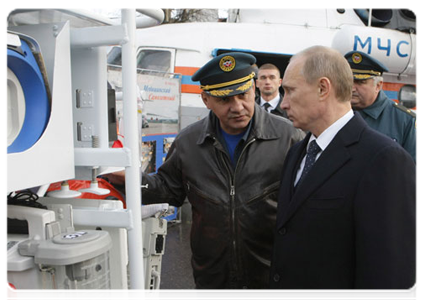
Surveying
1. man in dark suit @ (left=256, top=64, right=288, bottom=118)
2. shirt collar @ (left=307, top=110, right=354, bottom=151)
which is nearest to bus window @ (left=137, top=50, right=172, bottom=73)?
man in dark suit @ (left=256, top=64, right=288, bottom=118)

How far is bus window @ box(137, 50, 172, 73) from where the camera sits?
6.54 m

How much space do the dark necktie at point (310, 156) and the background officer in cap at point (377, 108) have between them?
4.85ft

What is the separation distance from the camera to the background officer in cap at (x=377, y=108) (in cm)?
297

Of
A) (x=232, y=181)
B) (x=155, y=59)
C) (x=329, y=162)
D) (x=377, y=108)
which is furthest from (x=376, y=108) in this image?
(x=155, y=59)

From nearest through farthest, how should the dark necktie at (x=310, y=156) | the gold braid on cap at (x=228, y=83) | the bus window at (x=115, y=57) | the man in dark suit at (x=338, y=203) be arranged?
the man in dark suit at (x=338, y=203) → the dark necktie at (x=310, y=156) → the gold braid on cap at (x=228, y=83) → the bus window at (x=115, y=57)

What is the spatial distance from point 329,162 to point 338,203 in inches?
6.3

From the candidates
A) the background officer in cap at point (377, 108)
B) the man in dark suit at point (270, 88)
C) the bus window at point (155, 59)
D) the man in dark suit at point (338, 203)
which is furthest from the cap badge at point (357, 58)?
the bus window at point (155, 59)

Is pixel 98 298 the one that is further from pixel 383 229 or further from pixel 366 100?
pixel 366 100

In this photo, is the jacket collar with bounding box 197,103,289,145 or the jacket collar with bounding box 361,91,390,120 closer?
the jacket collar with bounding box 197,103,289,145

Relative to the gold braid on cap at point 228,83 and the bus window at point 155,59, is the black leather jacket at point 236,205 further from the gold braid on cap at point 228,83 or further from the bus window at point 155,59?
the bus window at point 155,59

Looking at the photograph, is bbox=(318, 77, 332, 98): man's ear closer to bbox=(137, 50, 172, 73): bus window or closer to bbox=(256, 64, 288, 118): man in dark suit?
bbox=(256, 64, 288, 118): man in dark suit

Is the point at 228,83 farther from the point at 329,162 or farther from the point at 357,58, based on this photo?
the point at 357,58

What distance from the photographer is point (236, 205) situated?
6.55 ft

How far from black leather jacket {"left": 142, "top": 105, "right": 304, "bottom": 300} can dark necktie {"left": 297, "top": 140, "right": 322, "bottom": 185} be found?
1.15ft
